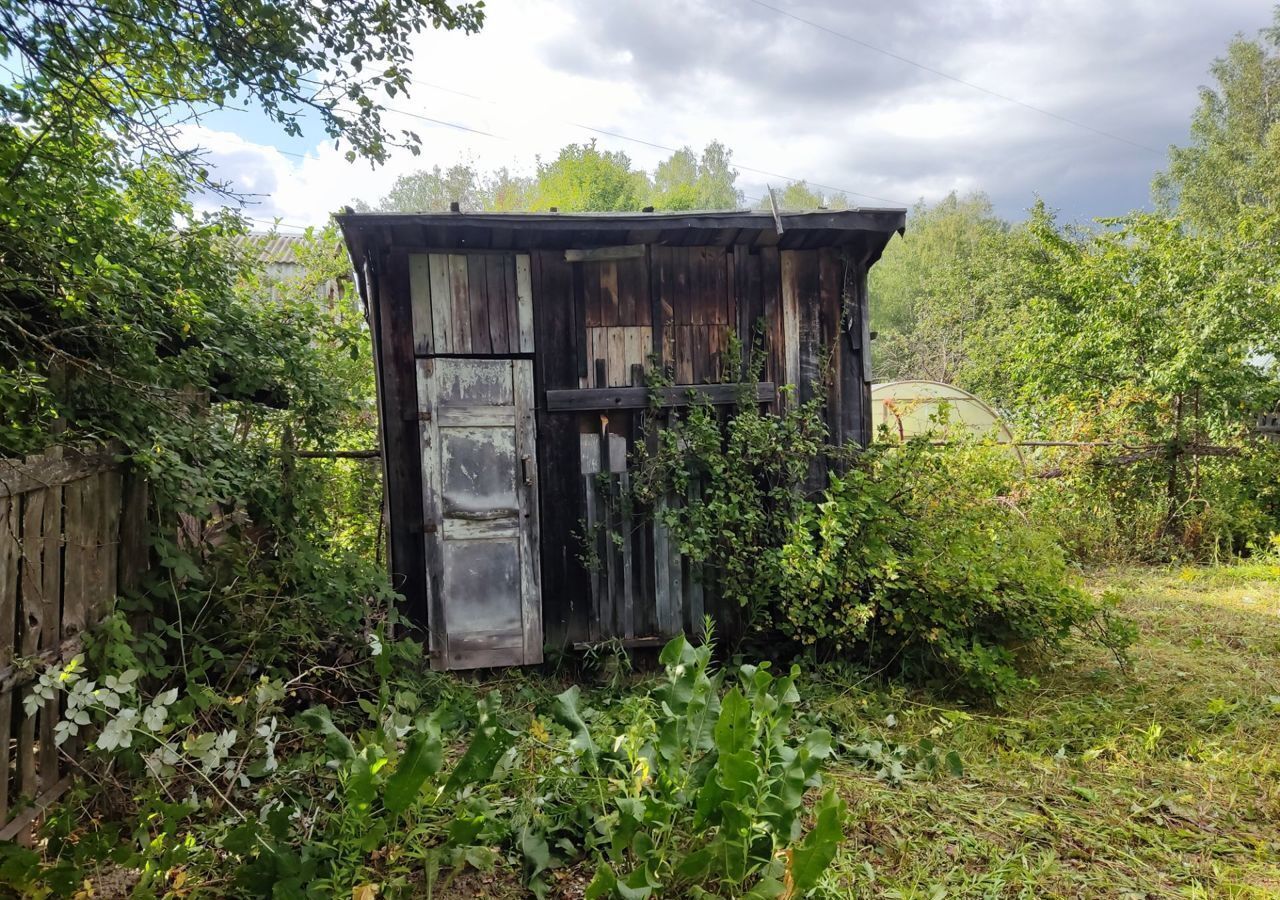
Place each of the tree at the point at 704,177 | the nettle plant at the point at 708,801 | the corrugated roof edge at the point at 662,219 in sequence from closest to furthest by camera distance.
Answer: 1. the nettle plant at the point at 708,801
2. the corrugated roof edge at the point at 662,219
3. the tree at the point at 704,177

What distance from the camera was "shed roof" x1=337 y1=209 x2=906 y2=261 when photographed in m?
4.07

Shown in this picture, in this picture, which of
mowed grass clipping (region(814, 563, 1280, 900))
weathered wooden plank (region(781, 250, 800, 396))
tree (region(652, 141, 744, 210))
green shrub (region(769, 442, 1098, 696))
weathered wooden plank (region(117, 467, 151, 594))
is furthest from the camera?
tree (region(652, 141, 744, 210))

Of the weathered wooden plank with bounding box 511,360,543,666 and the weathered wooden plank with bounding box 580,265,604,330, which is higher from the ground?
the weathered wooden plank with bounding box 580,265,604,330

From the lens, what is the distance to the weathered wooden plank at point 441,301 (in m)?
4.32

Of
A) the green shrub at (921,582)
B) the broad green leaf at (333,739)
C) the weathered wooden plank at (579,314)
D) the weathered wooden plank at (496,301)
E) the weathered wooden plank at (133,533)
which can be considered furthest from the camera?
the weathered wooden plank at (579,314)

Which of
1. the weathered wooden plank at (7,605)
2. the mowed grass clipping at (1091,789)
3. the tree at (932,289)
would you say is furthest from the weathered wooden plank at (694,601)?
the tree at (932,289)

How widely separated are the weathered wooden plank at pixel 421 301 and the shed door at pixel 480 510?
0.12 meters

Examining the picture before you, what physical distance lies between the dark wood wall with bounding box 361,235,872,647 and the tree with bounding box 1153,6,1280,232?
68.2 feet

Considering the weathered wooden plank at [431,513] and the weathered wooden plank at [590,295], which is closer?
the weathered wooden plank at [431,513]

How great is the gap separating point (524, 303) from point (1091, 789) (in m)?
4.00

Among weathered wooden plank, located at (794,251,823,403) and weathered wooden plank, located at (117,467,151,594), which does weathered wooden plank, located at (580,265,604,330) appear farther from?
weathered wooden plank, located at (117,467,151,594)

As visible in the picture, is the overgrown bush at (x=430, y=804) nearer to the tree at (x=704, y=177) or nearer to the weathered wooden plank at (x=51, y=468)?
the weathered wooden plank at (x=51, y=468)

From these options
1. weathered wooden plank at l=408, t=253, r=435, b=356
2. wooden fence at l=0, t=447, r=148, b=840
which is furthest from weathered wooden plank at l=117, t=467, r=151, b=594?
weathered wooden plank at l=408, t=253, r=435, b=356

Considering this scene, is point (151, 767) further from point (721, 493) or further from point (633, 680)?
point (721, 493)
